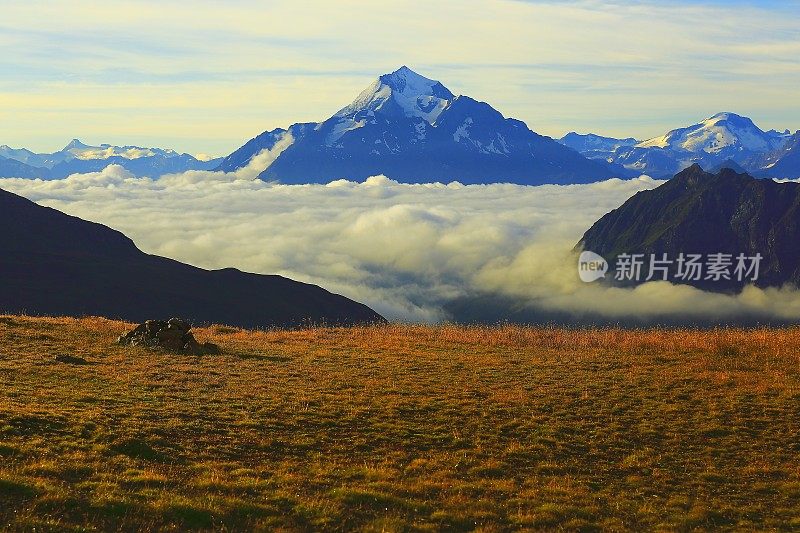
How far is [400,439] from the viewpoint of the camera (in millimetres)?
25688

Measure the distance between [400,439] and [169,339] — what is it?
Answer: 20385 millimetres

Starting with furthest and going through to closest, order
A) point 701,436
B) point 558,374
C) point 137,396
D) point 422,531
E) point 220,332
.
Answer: point 220,332
point 558,374
point 137,396
point 701,436
point 422,531

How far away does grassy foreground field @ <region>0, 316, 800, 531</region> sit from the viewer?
1928 centimetres

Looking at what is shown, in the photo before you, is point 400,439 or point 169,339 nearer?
point 400,439

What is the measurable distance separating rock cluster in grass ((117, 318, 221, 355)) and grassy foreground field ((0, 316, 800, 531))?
1481 mm

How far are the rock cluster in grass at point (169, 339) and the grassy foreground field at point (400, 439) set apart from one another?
1.48 m

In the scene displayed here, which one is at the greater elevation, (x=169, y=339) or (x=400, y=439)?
(x=169, y=339)

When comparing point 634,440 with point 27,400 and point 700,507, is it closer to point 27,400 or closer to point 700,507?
point 700,507

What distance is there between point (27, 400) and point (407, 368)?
669 inches

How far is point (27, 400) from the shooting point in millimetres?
27172

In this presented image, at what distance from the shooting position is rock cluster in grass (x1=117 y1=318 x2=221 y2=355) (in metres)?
41.2

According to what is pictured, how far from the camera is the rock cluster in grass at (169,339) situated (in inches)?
1622

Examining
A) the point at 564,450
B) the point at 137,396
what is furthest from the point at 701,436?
the point at 137,396

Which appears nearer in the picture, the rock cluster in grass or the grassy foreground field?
the grassy foreground field
